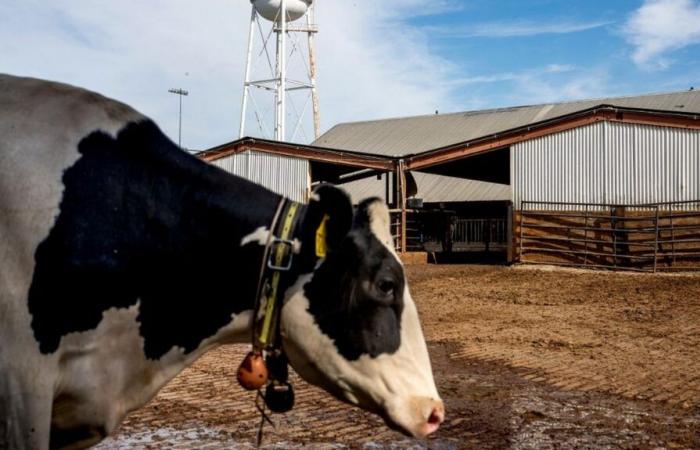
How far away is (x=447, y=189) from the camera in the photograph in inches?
1266

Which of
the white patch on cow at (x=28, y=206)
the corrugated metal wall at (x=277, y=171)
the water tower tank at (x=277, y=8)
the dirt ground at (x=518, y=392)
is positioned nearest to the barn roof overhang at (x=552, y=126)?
the corrugated metal wall at (x=277, y=171)

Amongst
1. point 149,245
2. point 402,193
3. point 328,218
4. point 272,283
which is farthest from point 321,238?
point 402,193

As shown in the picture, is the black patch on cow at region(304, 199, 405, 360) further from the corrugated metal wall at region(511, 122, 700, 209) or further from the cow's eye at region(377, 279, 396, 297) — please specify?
the corrugated metal wall at region(511, 122, 700, 209)

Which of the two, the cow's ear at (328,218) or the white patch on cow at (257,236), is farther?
the white patch on cow at (257,236)

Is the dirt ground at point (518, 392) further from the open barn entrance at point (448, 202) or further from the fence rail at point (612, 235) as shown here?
the open barn entrance at point (448, 202)

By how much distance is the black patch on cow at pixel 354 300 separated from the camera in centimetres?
256

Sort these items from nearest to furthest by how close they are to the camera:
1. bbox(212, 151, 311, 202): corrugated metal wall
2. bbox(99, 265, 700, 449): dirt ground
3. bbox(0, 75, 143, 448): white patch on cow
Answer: bbox(0, 75, 143, 448): white patch on cow
bbox(99, 265, 700, 449): dirt ground
bbox(212, 151, 311, 202): corrugated metal wall

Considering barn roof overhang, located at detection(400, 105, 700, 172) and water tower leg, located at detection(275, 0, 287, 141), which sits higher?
water tower leg, located at detection(275, 0, 287, 141)

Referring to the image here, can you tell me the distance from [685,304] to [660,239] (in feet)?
20.9

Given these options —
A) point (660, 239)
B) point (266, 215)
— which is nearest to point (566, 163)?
point (660, 239)

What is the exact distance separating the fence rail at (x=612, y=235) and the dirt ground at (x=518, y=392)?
5.58 m

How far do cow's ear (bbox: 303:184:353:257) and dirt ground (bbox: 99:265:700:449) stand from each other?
279 centimetres

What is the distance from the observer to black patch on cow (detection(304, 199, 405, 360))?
2.56 m

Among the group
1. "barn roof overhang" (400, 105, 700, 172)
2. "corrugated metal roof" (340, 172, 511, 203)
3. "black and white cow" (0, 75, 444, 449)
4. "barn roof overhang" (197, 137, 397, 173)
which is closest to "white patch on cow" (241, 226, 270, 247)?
"black and white cow" (0, 75, 444, 449)
